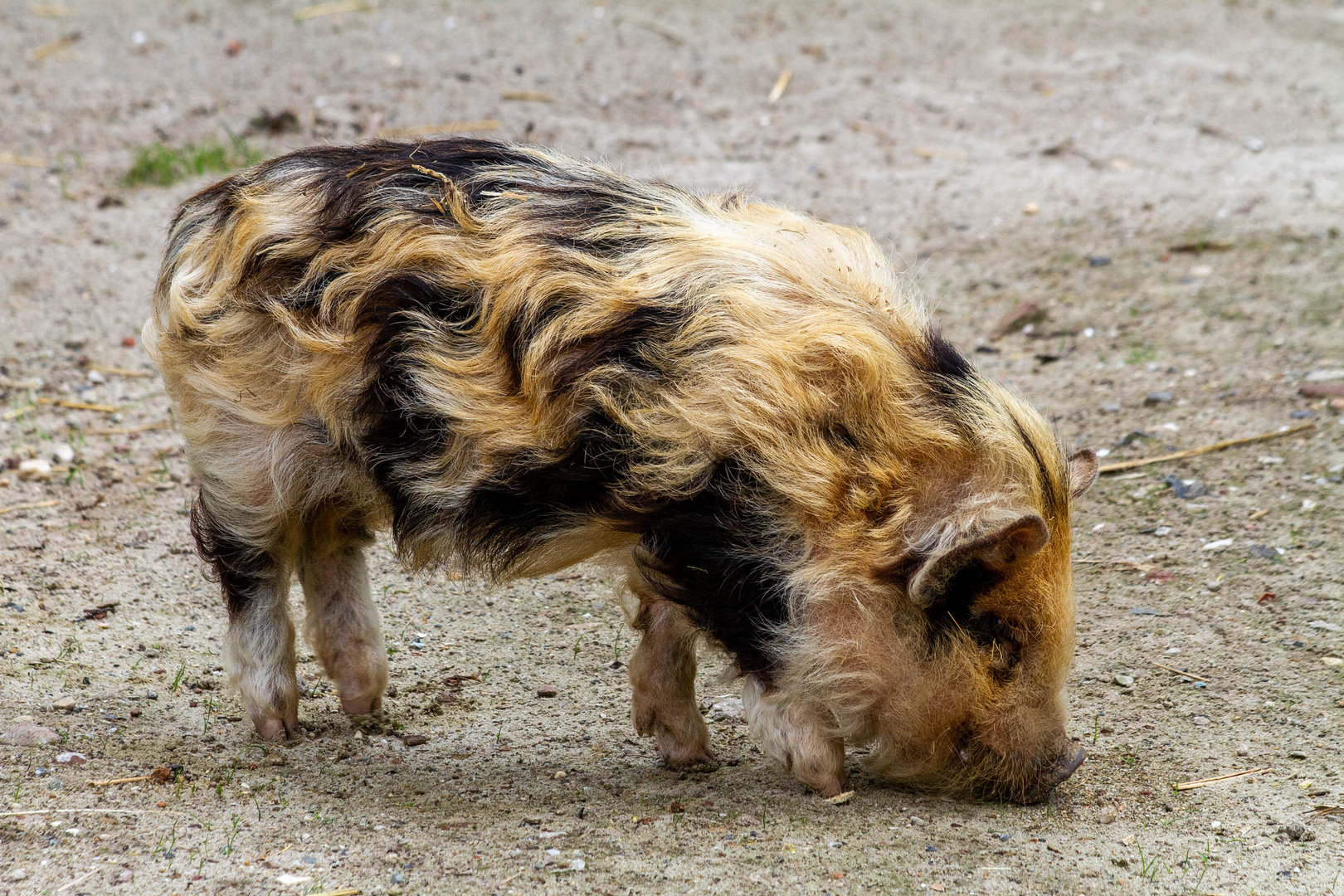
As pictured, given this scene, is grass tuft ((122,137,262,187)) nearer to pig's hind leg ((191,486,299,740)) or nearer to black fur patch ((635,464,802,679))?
pig's hind leg ((191,486,299,740))

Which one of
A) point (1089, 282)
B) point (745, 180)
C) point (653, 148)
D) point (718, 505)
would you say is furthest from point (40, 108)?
point (718, 505)

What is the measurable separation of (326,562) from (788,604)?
1.85 meters

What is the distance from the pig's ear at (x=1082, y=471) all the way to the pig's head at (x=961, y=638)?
134 millimetres

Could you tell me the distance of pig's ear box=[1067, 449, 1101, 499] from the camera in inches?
151

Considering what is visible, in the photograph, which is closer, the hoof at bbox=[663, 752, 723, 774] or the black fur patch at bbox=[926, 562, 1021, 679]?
the black fur patch at bbox=[926, 562, 1021, 679]

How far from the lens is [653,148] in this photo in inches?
367

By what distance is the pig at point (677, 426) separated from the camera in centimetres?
336

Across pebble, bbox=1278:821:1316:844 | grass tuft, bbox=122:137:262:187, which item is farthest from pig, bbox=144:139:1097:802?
grass tuft, bbox=122:137:262:187

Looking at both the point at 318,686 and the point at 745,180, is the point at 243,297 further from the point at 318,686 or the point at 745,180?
the point at 745,180

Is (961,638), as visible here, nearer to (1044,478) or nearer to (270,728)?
(1044,478)

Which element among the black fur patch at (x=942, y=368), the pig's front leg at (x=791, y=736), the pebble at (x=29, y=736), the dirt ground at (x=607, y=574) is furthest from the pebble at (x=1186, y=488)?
the pebble at (x=29, y=736)

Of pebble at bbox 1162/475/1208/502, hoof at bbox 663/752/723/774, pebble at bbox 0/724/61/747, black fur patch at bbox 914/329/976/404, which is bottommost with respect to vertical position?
pebble at bbox 0/724/61/747

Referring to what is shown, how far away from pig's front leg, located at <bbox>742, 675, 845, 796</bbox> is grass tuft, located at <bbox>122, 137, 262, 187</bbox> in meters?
6.11

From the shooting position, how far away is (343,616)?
14.7 feet
